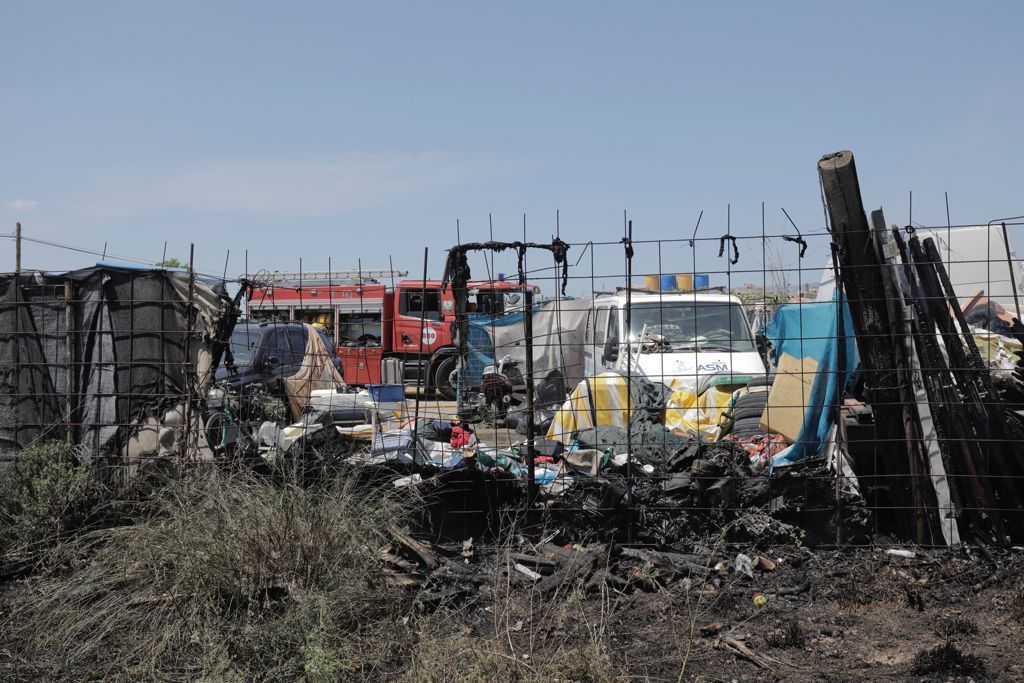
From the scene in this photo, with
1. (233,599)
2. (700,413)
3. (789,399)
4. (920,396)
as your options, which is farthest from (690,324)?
(233,599)

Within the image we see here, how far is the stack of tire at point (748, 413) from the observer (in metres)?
6.99

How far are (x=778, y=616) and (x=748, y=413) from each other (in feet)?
8.52

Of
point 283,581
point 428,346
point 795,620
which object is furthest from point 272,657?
point 428,346

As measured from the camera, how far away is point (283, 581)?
14.9ft

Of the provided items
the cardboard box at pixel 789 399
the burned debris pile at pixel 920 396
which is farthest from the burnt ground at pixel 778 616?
the cardboard box at pixel 789 399

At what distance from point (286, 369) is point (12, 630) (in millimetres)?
5988

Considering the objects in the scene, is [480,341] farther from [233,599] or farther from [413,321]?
[233,599]

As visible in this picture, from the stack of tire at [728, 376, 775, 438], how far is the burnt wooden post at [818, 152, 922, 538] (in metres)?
1.29

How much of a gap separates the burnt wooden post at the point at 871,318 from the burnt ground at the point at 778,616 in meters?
0.50

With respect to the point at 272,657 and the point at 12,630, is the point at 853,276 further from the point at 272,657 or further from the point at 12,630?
the point at 12,630

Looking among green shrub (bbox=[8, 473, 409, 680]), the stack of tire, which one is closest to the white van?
the stack of tire

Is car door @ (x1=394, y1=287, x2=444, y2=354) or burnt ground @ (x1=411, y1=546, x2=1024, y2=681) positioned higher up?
car door @ (x1=394, y1=287, x2=444, y2=354)

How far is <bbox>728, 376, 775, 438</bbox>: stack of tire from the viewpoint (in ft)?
22.9

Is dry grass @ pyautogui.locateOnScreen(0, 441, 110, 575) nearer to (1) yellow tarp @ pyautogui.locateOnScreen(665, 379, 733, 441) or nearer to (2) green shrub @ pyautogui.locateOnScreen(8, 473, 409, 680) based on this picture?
(2) green shrub @ pyautogui.locateOnScreen(8, 473, 409, 680)
